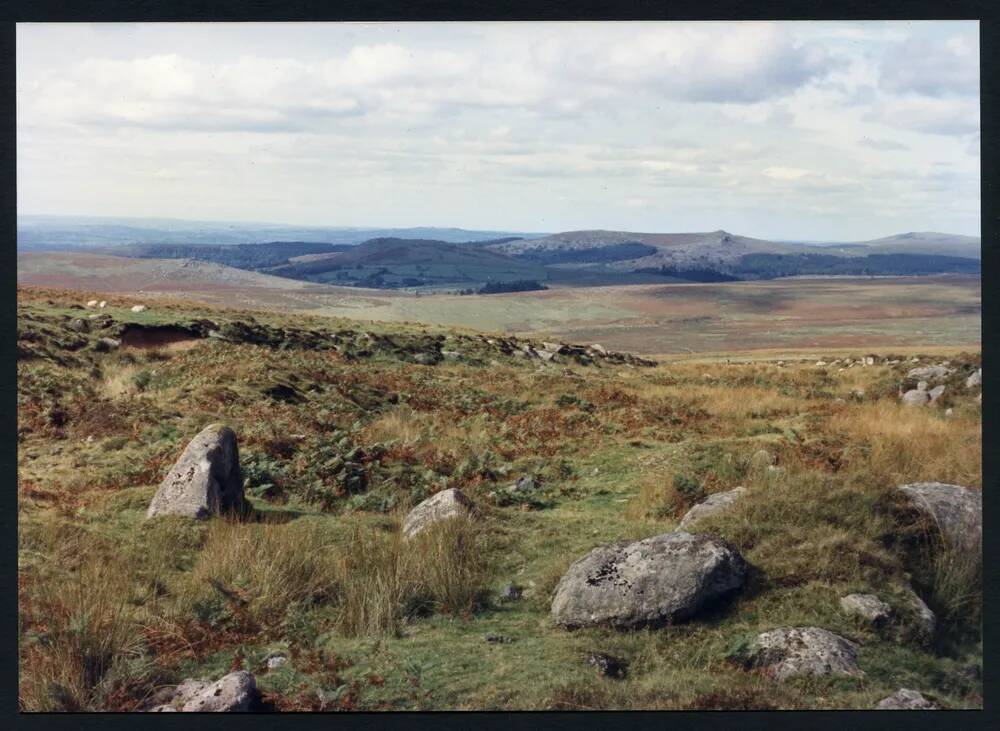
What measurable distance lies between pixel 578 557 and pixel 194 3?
6908mm

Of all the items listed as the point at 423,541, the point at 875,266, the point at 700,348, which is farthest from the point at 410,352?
the point at 875,266

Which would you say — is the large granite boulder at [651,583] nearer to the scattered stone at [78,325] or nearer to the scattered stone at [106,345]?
the scattered stone at [106,345]

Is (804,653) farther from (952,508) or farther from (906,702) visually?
(952,508)

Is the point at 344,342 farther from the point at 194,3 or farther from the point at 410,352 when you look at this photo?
the point at 194,3

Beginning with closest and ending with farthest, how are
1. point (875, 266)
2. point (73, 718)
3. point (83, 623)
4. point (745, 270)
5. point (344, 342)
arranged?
point (73, 718), point (83, 623), point (344, 342), point (875, 266), point (745, 270)

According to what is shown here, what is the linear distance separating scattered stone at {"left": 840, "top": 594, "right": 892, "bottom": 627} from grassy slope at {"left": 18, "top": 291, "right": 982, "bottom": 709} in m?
0.12

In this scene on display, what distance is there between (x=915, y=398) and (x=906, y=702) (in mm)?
14948

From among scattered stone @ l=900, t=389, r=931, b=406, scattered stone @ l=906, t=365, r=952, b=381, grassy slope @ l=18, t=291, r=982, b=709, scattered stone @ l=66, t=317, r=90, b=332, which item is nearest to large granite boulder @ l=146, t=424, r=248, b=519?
grassy slope @ l=18, t=291, r=982, b=709

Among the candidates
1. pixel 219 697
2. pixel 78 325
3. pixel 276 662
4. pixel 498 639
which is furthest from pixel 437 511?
pixel 78 325

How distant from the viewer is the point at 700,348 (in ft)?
195

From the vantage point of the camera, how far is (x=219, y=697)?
→ 6.91 m

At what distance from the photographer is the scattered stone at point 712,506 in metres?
9.77

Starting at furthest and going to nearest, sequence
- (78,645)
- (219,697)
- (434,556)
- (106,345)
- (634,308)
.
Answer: (634,308)
(106,345)
(434,556)
(78,645)
(219,697)

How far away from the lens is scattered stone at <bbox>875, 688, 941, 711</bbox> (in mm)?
7105
